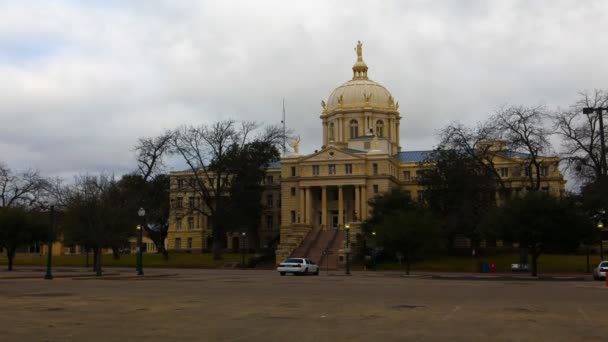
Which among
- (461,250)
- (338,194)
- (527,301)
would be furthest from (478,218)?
(527,301)

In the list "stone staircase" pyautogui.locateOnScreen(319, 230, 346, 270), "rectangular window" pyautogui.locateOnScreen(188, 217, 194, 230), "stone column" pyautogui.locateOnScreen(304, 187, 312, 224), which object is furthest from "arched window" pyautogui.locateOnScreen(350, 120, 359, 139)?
"rectangular window" pyautogui.locateOnScreen(188, 217, 194, 230)

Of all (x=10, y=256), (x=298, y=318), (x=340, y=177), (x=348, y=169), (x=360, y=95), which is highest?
(x=360, y=95)

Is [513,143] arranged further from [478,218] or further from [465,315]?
[465,315]

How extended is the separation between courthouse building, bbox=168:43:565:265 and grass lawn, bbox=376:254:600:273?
9.63 m

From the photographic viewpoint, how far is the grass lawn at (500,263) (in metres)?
63.6

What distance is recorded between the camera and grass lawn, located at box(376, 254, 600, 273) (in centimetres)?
6359

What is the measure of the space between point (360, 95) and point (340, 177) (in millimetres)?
17116

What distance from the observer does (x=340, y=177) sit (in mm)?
92750

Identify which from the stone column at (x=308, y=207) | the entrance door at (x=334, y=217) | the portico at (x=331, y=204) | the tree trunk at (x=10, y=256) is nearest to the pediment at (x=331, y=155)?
the portico at (x=331, y=204)

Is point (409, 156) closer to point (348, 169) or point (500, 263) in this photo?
point (348, 169)

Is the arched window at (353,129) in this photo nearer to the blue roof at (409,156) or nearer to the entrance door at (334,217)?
the blue roof at (409,156)

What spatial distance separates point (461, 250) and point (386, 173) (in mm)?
15678

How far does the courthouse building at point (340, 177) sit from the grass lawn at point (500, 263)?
9.63 meters

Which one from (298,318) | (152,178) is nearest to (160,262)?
(152,178)
